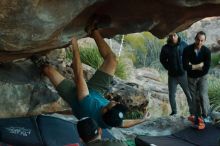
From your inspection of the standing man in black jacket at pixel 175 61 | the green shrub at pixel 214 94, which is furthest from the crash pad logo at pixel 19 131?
the green shrub at pixel 214 94

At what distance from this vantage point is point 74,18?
6180mm

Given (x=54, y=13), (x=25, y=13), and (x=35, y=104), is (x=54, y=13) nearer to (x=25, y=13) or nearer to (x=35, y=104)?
(x=25, y=13)

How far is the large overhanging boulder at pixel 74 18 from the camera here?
534 centimetres

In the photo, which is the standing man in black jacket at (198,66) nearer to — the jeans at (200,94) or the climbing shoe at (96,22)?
the jeans at (200,94)

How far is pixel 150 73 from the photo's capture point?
1584 centimetres

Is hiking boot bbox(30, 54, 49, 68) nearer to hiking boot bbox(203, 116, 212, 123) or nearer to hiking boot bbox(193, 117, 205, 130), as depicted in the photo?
hiking boot bbox(193, 117, 205, 130)

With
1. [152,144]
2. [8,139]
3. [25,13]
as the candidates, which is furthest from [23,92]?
[152,144]

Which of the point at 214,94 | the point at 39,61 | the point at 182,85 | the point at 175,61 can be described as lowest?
the point at 214,94

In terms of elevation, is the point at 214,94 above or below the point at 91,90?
below

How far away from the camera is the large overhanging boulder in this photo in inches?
210

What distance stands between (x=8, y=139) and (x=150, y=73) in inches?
358

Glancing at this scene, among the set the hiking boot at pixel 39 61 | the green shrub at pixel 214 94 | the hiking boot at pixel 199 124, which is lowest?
the green shrub at pixel 214 94

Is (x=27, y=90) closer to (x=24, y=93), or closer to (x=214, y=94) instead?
(x=24, y=93)

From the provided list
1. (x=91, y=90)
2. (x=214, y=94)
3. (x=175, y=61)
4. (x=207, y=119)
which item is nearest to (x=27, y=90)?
(x=91, y=90)
